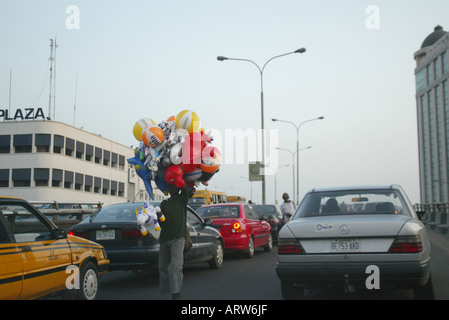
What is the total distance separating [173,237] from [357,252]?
7.58 feet

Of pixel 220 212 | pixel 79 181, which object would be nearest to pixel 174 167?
pixel 220 212

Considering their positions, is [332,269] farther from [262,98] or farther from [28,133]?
[28,133]

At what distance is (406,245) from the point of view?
604cm

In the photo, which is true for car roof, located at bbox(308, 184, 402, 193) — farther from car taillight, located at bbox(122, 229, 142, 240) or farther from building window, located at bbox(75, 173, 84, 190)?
building window, located at bbox(75, 173, 84, 190)

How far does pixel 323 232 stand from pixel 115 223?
4005 mm

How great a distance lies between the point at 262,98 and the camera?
32719 mm

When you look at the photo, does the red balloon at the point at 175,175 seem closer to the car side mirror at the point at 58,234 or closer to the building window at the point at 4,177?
the car side mirror at the point at 58,234

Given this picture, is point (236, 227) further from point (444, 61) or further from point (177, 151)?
point (444, 61)

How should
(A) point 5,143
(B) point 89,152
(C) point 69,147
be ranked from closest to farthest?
(A) point 5,143 → (C) point 69,147 → (B) point 89,152

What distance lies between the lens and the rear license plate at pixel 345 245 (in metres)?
6.21

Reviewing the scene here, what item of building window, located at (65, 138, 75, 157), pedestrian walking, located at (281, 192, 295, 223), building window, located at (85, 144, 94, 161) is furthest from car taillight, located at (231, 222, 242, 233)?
building window, located at (85, 144, 94, 161)

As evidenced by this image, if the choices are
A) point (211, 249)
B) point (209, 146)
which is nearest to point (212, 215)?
point (211, 249)

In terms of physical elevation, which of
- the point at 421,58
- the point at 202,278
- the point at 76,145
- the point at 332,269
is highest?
the point at 421,58

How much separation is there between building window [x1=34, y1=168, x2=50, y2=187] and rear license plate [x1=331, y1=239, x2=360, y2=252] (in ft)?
179
